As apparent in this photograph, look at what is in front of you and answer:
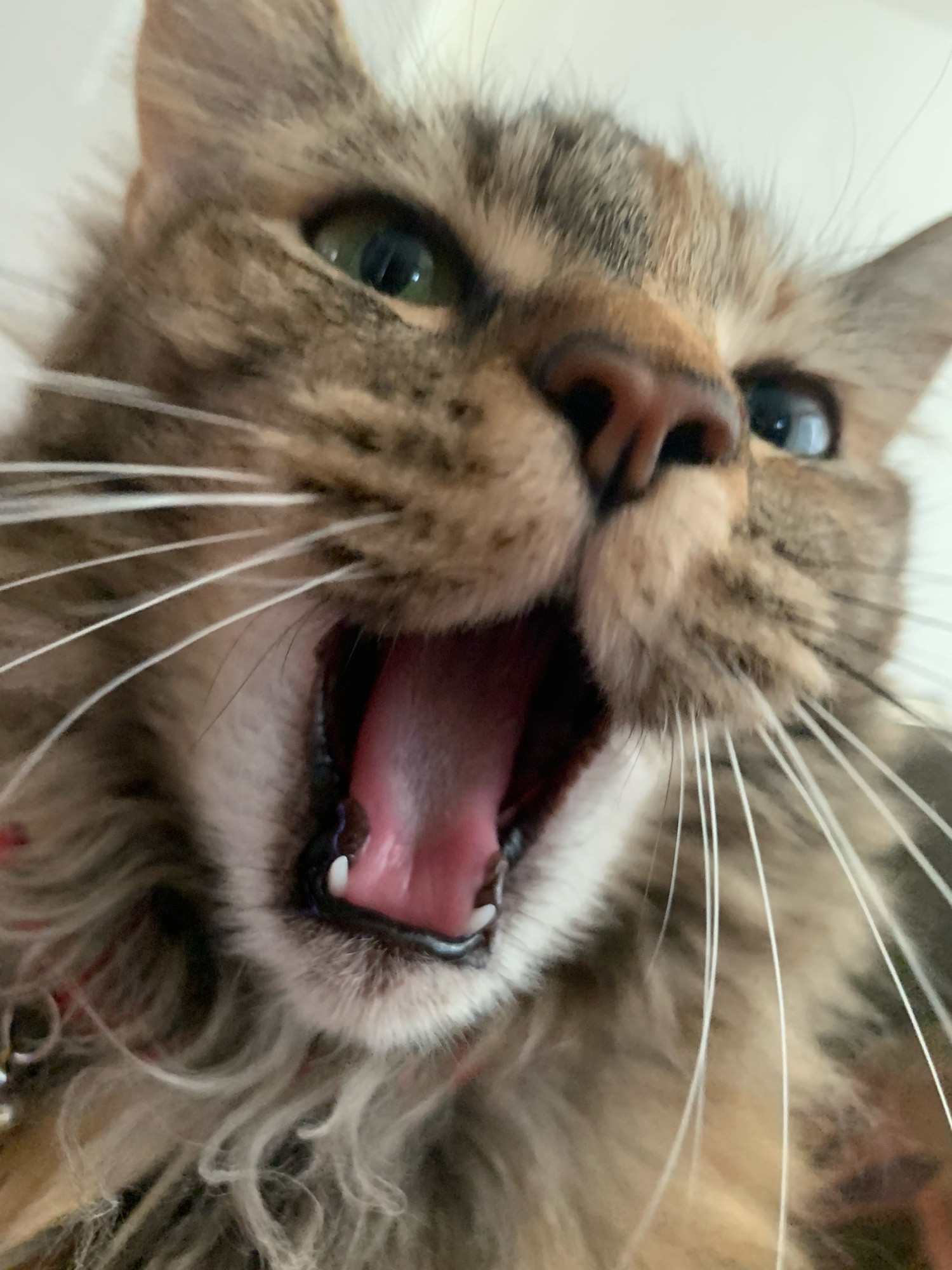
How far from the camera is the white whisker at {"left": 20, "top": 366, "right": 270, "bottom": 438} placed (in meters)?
0.58

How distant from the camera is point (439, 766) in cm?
67

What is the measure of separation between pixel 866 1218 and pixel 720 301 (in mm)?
825

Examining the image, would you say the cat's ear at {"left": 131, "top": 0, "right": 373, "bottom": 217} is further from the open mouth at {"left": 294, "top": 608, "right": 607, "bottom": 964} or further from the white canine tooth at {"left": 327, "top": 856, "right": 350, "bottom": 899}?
the white canine tooth at {"left": 327, "top": 856, "right": 350, "bottom": 899}

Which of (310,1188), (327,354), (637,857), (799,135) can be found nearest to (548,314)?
(327,354)

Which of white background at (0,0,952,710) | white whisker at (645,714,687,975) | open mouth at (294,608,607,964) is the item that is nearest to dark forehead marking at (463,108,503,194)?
white background at (0,0,952,710)

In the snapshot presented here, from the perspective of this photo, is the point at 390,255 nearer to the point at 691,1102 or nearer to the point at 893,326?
the point at 893,326

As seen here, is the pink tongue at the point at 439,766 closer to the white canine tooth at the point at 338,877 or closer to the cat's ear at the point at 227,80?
the white canine tooth at the point at 338,877

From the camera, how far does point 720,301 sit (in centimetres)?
83

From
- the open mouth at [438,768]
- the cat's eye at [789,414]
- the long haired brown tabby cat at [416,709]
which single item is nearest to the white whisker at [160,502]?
the long haired brown tabby cat at [416,709]

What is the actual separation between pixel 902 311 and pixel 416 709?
65 centimetres

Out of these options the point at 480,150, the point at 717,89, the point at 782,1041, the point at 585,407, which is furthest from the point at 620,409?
the point at 717,89

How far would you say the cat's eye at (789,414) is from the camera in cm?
83

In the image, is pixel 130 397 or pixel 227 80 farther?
pixel 227 80

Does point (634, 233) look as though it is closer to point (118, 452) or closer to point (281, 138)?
point (281, 138)
